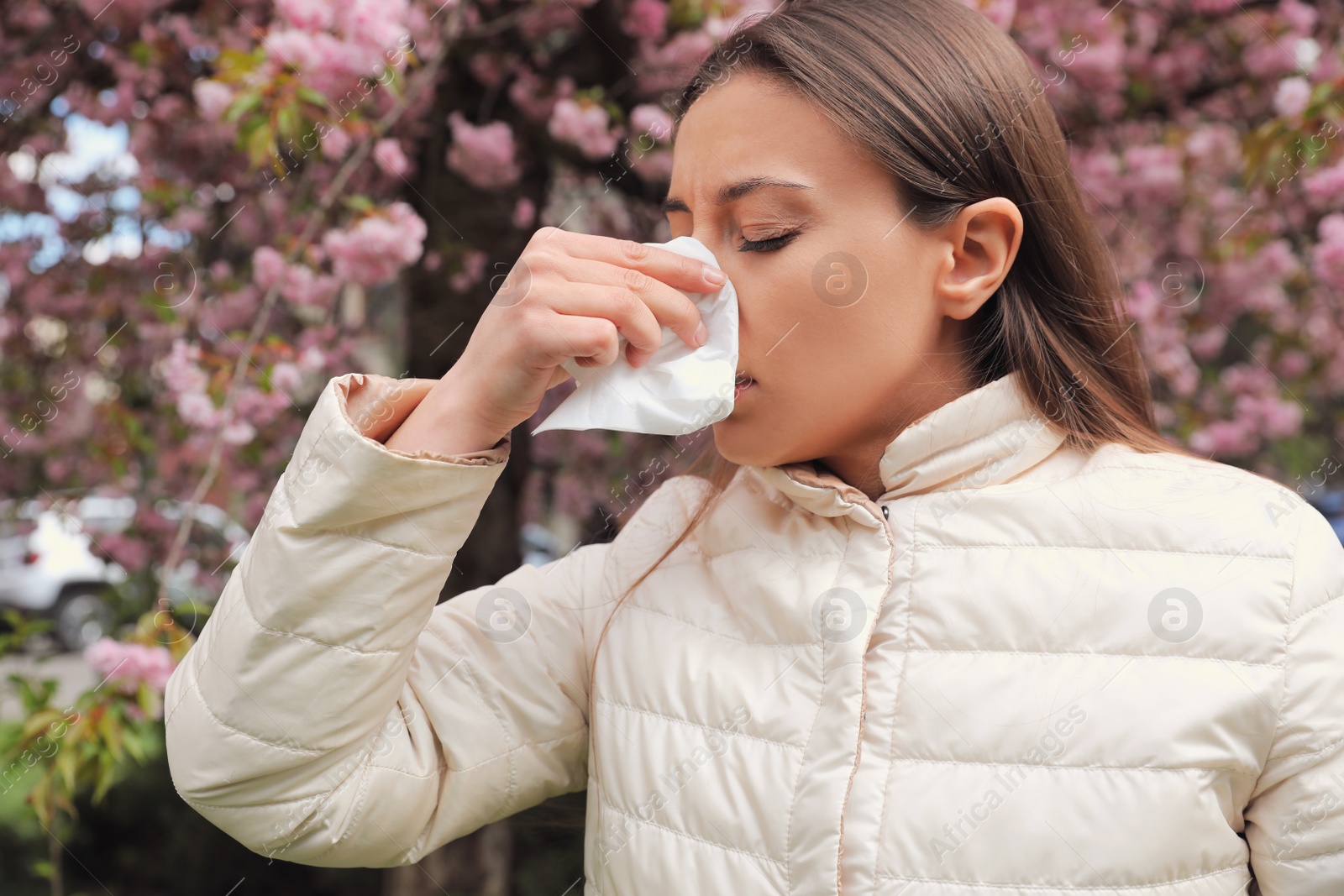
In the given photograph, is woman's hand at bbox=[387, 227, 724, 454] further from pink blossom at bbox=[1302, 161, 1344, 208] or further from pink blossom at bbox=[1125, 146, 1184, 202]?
pink blossom at bbox=[1125, 146, 1184, 202]

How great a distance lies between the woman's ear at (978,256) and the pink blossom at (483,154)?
1605 mm

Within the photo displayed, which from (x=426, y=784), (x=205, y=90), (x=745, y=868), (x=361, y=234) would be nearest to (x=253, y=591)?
(x=426, y=784)

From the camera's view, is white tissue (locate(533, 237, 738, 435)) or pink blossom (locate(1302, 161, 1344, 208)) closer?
white tissue (locate(533, 237, 738, 435))

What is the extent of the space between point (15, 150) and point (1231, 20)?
12.0 feet

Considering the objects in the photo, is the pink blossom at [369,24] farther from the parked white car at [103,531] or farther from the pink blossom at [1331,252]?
the pink blossom at [1331,252]

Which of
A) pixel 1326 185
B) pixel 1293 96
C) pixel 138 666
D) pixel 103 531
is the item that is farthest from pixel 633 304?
pixel 103 531

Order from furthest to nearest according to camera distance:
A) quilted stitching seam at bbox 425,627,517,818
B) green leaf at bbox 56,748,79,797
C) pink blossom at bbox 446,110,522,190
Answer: pink blossom at bbox 446,110,522,190, green leaf at bbox 56,748,79,797, quilted stitching seam at bbox 425,627,517,818

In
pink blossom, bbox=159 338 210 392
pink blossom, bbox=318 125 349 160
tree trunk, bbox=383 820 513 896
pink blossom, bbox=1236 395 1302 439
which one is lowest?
pink blossom, bbox=1236 395 1302 439

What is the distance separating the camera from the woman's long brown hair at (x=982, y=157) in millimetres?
1154

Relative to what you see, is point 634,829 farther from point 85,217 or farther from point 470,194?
point 85,217

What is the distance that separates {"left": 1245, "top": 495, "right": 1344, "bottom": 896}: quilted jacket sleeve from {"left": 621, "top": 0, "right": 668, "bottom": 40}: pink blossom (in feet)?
6.89

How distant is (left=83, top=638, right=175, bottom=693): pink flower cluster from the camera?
1830 mm

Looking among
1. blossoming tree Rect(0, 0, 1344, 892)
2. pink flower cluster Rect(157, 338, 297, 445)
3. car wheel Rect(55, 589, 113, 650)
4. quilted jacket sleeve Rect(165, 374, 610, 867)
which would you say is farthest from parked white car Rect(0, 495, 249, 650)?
car wheel Rect(55, 589, 113, 650)

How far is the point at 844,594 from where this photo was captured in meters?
1.12
